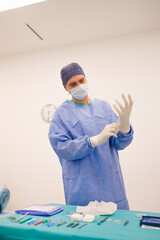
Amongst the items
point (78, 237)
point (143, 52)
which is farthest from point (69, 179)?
point (143, 52)

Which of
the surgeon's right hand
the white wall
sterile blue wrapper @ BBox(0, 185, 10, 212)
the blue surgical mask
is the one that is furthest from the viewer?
the white wall

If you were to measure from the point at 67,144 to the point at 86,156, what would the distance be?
7.4 inches

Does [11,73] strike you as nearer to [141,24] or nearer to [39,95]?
[39,95]

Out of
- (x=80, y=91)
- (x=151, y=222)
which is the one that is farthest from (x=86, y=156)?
(x=151, y=222)

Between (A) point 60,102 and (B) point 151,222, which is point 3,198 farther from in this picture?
(A) point 60,102

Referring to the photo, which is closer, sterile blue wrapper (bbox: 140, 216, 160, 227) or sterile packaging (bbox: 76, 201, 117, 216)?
sterile blue wrapper (bbox: 140, 216, 160, 227)

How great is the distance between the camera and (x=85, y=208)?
1.33 m

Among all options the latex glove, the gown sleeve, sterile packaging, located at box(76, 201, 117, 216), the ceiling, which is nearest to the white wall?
the ceiling

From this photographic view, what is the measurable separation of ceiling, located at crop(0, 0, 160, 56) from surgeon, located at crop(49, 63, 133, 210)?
1625mm

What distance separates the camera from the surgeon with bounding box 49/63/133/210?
155 cm

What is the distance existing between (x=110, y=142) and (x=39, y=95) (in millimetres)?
2608

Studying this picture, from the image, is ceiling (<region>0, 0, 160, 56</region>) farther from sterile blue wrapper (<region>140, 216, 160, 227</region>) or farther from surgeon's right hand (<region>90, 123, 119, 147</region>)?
sterile blue wrapper (<region>140, 216, 160, 227</region>)

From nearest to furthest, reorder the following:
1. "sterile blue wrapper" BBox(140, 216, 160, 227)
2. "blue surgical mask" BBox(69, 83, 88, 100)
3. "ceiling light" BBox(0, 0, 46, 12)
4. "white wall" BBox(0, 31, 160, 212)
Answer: "sterile blue wrapper" BBox(140, 216, 160, 227) < "blue surgical mask" BBox(69, 83, 88, 100) < "ceiling light" BBox(0, 0, 46, 12) < "white wall" BBox(0, 31, 160, 212)

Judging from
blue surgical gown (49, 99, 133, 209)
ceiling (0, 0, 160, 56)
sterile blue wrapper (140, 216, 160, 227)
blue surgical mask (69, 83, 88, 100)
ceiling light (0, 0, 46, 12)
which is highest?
ceiling (0, 0, 160, 56)
